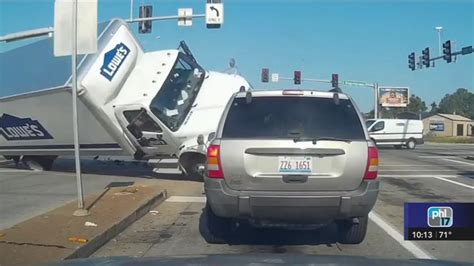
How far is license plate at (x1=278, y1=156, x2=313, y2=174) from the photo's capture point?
6.59 m

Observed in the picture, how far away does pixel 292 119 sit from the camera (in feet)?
22.8

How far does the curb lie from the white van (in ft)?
96.5

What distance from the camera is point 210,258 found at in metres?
4.21

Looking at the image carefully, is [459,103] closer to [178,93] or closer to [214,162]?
[178,93]

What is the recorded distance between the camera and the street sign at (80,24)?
8.91m

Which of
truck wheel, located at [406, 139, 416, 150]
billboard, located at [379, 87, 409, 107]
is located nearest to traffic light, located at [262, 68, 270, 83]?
truck wheel, located at [406, 139, 416, 150]

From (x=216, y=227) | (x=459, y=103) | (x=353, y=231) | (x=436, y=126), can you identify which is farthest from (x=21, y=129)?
(x=459, y=103)

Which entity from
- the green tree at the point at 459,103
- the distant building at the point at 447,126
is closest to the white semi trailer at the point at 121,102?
the distant building at the point at 447,126

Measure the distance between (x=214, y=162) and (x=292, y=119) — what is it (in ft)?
3.30

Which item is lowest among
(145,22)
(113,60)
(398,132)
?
(398,132)

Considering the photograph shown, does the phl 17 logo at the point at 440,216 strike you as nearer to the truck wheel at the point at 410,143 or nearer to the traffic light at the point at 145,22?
the traffic light at the point at 145,22

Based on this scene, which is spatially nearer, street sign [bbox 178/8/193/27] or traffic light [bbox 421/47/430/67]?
street sign [bbox 178/8/193/27]

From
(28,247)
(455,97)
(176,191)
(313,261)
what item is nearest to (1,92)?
(176,191)

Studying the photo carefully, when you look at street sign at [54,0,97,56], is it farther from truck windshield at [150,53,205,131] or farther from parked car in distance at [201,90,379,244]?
truck windshield at [150,53,205,131]
